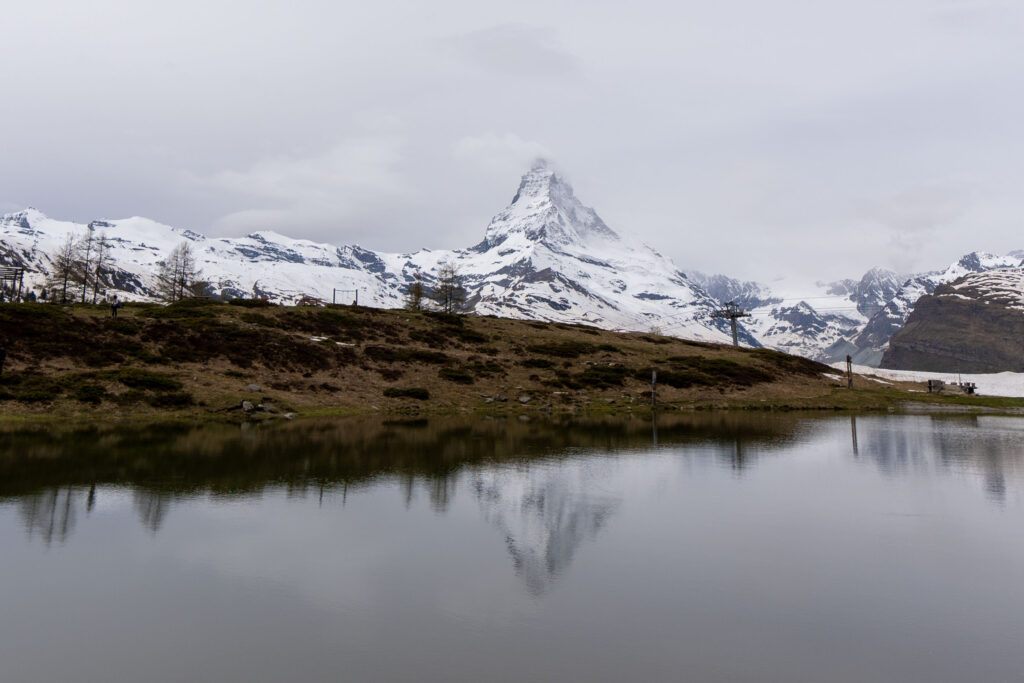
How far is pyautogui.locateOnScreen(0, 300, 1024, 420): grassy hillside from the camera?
169ft

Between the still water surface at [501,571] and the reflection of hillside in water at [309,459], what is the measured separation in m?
0.23

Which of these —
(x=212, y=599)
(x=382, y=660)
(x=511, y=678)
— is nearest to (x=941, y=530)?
(x=511, y=678)

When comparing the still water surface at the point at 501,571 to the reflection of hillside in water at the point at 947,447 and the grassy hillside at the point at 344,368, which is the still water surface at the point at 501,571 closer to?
the reflection of hillside in water at the point at 947,447

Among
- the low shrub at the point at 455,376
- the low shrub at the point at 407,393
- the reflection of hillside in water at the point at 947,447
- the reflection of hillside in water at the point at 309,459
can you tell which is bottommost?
the reflection of hillside in water at the point at 309,459

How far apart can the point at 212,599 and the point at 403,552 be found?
15.3 feet

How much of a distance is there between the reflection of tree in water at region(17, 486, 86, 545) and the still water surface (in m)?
0.14

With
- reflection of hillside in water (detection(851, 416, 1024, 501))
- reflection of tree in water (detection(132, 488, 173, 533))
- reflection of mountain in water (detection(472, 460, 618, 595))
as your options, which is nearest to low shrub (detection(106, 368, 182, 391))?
reflection of tree in water (detection(132, 488, 173, 533))

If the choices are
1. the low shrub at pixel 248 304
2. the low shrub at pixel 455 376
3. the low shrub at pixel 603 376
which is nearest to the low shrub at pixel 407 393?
→ the low shrub at pixel 455 376

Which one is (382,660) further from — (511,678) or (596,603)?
(596,603)

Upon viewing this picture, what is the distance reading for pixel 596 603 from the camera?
12.5 m

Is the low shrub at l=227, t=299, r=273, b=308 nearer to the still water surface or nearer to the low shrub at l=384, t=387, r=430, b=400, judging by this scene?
the low shrub at l=384, t=387, r=430, b=400

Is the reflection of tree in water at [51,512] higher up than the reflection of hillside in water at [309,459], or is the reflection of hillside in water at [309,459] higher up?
the reflection of hillside in water at [309,459]

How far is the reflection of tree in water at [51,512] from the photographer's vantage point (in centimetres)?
1675

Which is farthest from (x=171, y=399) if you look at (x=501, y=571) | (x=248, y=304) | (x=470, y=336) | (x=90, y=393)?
(x=470, y=336)
